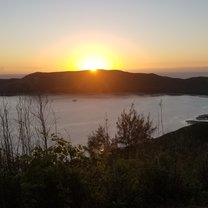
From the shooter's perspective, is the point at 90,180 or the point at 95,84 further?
the point at 95,84

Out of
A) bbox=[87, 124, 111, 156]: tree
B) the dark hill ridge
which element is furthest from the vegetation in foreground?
the dark hill ridge

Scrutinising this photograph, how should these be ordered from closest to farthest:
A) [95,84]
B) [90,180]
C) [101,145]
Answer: [90,180] → [101,145] → [95,84]

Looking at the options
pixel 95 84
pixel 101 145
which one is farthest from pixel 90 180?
pixel 95 84

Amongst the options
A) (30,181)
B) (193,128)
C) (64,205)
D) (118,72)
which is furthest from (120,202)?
(118,72)

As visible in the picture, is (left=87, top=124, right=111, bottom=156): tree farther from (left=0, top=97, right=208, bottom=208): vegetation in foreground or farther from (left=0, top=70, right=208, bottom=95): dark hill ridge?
(left=0, top=70, right=208, bottom=95): dark hill ridge

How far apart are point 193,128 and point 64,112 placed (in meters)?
49.0

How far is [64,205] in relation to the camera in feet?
19.0

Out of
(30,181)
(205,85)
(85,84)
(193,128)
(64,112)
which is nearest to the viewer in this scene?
(30,181)

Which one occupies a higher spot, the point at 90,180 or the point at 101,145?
the point at 90,180

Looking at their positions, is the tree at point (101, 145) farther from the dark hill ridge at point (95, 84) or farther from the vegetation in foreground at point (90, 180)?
the dark hill ridge at point (95, 84)

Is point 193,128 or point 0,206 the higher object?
point 0,206

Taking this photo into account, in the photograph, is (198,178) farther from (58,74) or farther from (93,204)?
(58,74)

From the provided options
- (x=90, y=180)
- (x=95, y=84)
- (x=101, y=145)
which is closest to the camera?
(x=90, y=180)

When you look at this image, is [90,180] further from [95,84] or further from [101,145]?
[95,84]
